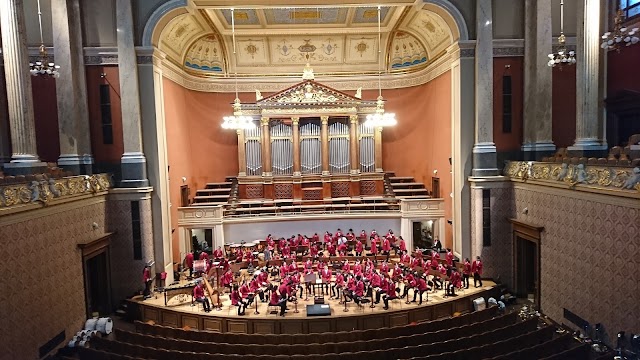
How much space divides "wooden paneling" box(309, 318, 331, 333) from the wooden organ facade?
26.2 ft

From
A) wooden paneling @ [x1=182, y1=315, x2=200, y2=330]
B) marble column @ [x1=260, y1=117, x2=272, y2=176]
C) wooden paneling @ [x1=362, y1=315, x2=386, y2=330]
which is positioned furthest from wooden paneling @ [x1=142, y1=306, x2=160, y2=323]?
marble column @ [x1=260, y1=117, x2=272, y2=176]

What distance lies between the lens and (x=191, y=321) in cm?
1153

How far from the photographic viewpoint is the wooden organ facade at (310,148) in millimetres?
18359

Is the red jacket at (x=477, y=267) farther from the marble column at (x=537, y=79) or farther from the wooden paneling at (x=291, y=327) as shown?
the wooden paneling at (x=291, y=327)

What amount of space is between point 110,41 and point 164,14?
6.27 ft

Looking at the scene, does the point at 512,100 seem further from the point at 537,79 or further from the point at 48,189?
the point at 48,189

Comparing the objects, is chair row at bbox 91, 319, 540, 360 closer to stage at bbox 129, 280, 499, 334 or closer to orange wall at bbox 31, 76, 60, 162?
stage at bbox 129, 280, 499, 334

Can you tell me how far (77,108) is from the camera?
13.4 meters

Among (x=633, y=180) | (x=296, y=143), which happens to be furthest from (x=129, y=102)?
(x=633, y=180)

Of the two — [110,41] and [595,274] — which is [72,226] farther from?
[595,274]

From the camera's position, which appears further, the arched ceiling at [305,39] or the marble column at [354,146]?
the marble column at [354,146]

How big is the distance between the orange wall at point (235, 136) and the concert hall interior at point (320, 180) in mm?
112

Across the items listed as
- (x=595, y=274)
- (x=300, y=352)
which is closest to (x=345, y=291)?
(x=300, y=352)

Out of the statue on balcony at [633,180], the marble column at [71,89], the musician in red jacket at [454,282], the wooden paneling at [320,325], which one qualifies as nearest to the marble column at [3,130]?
the marble column at [71,89]
